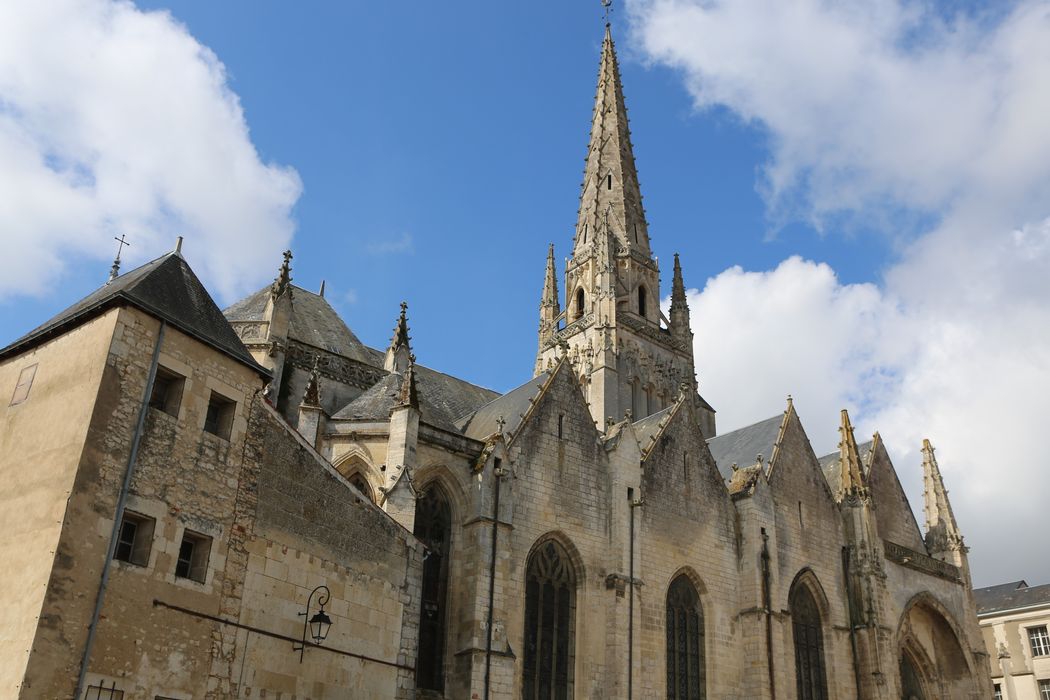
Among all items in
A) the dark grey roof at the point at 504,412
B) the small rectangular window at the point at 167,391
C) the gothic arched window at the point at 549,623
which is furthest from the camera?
the dark grey roof at the point at 504,412

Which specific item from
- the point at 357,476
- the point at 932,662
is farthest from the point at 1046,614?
the point at 357,476

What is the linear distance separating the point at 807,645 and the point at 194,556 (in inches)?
630

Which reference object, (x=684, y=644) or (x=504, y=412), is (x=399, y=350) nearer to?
(x=504, y=412)

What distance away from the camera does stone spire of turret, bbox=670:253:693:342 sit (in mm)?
40875

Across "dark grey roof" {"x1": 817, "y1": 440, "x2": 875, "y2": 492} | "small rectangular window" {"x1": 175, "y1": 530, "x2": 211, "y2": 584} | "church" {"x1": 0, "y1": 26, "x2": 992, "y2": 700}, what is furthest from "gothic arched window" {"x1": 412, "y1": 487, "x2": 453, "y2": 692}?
"dark grey roof" {"x1": 817, "y1": 440, "x2": 875, "y2": 492}

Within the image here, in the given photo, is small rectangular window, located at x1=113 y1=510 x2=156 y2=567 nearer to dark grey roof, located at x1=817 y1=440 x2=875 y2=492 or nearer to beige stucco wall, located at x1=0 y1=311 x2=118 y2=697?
beige stucco wall, located at x1=0 y1=311 x2=118 y2=697

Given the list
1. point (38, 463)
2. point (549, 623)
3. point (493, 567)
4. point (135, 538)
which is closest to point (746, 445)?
point (549, 623)

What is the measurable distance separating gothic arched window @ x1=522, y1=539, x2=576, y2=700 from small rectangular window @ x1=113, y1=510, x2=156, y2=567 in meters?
8.45

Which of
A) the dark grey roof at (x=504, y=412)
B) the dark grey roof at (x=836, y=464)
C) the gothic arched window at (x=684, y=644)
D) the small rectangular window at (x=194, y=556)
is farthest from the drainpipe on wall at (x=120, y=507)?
the dark grey roof at (x=836, y=464)

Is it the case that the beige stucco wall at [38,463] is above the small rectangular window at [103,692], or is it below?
above

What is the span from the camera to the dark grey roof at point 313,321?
22.5 meters

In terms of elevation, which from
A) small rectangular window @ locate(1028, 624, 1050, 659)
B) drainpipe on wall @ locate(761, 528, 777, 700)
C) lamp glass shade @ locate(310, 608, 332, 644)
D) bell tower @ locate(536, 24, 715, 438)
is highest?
bell tower @ locate(536, 24, 715, 438)

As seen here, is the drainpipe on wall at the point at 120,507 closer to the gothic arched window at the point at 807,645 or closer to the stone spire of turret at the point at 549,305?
the gothic arched window at the point at 807,645

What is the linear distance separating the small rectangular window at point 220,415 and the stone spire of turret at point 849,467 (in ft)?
59.1
